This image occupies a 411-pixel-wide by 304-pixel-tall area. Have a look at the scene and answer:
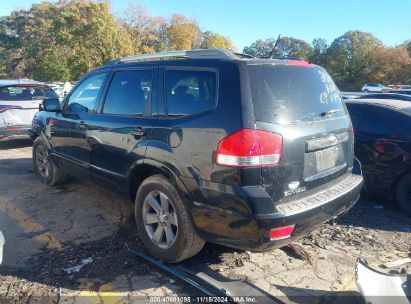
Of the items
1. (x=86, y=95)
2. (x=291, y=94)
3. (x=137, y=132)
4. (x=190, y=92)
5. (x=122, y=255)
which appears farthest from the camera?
(x=86, y=95)

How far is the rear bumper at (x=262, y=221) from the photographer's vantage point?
269cm

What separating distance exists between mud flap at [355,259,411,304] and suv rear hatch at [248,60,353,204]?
2.43 feet

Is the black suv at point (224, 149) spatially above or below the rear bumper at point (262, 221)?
above

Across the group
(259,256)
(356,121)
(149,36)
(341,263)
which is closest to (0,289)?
(259,256)

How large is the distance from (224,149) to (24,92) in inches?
275

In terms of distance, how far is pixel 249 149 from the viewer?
2672 millimetres

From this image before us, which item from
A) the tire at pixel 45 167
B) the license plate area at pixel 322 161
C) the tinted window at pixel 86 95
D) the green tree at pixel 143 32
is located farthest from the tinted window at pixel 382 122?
the green tree at pixel 143 32

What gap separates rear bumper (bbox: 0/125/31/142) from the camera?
25.5 ft

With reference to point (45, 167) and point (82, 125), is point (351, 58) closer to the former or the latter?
point (45, 167)

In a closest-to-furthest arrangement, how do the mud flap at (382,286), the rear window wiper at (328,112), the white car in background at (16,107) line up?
the mud flap at (382,286) → the rear window wiper at (328,112) → the white car in background at (16,107)

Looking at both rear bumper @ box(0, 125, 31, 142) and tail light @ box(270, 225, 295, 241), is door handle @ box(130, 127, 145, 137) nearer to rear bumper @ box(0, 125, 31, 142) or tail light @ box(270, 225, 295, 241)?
tail light @ box(270, 225, 295, 241)

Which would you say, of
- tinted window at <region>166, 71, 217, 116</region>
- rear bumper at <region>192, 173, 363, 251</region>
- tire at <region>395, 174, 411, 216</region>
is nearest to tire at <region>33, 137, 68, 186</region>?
tinted window at <region>166, 71, 217, 116</region>

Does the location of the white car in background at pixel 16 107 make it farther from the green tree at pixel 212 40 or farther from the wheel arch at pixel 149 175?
the green tree at pixel 212 40

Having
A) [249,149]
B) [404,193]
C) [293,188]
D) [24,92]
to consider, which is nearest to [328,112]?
[293,188]
